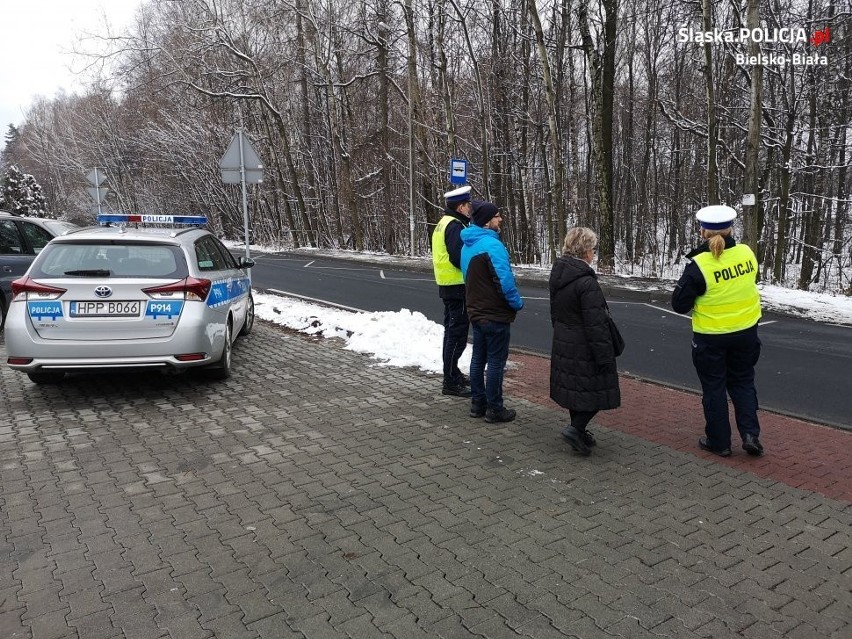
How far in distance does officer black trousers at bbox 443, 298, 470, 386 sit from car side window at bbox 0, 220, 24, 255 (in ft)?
25.6

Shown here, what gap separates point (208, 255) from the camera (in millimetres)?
7473

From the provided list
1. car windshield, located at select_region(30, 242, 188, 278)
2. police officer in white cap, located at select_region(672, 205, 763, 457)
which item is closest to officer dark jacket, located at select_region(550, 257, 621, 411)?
police officer in white cap, located at select_region(672, 205, 763, 457)

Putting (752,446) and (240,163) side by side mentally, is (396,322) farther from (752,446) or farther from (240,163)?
(752,446)

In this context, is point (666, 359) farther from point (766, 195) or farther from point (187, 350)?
point (766, 195)

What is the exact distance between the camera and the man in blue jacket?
5.39m

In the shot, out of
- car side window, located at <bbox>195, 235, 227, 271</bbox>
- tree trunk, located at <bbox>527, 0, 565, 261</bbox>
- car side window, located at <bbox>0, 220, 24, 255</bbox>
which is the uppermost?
tree trunk, located at <bbox>527, 0, 565, 261</bbox>

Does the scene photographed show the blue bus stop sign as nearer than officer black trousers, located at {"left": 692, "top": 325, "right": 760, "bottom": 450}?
No

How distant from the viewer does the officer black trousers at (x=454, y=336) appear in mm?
6340

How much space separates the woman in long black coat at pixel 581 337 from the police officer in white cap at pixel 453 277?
4.23 feet

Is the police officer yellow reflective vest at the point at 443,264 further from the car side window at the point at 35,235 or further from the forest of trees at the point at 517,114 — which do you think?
the forest of trees at the point at 517,114

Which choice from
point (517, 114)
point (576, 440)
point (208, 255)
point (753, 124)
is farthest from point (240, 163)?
point (517, 114)

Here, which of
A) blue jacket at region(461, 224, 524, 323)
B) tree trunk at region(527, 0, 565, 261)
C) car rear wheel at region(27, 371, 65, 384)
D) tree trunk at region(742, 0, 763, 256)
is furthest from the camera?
tree trunk at region(527, 0, 565, 261)

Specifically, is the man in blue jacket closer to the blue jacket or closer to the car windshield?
the blue jacket

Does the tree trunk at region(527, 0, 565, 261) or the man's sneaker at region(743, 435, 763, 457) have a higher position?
the tree trunk at region(527, 0, 565, 261)
